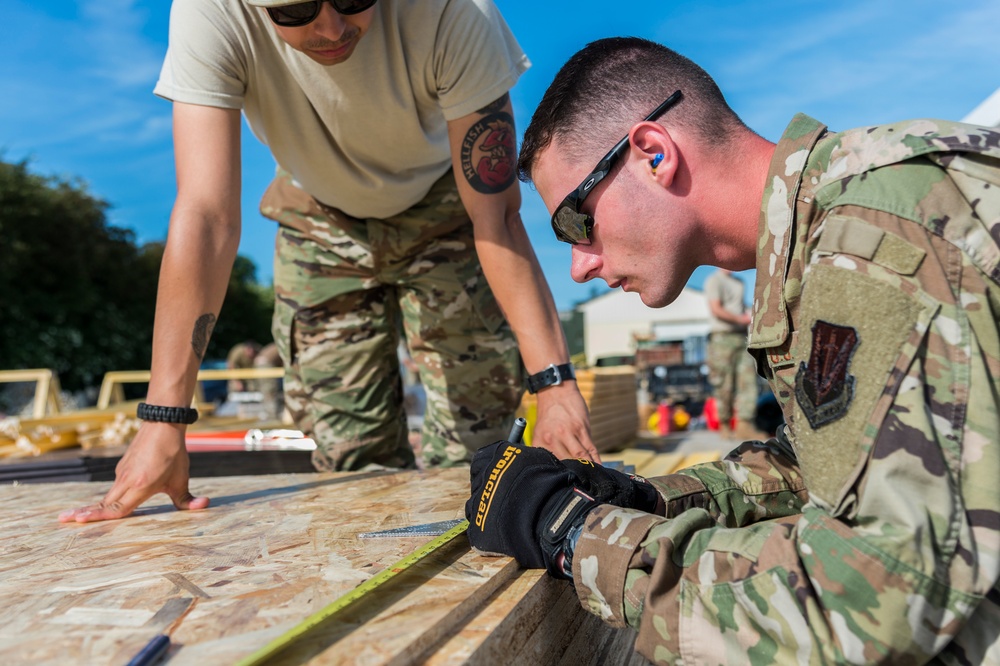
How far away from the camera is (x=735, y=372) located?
26.5ft

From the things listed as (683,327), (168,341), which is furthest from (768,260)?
(683,327)

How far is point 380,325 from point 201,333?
110cm

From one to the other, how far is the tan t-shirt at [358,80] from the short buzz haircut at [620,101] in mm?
873

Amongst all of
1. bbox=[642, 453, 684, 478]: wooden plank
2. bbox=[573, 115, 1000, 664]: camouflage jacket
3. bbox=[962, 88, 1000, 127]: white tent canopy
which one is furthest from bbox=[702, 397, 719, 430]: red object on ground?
bbox=[573, 115, 1000, 664]: camouflage jacket

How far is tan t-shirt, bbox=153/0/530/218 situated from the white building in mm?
35206

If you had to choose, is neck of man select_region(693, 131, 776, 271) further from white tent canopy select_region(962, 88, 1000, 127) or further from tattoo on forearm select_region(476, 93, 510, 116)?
white tent canopy select_region(962, 88, 1000, 127)

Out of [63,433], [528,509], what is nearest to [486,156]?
[528,509]

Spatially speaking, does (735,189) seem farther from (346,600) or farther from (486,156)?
(486,156)

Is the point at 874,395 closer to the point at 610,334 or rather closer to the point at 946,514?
the point at 946,514

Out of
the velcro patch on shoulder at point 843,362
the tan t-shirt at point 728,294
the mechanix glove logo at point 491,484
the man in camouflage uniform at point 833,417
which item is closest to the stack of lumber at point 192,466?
the mechanix glove logo at point 491,484

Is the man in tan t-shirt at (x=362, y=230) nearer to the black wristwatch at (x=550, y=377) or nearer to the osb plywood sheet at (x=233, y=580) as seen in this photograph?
the black wristwatch at (x=550, y=377)

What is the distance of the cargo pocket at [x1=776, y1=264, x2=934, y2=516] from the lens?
1062 mm

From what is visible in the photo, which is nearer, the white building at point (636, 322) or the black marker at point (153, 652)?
the black marker at point (153, 652)

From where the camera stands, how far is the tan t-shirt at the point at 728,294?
7895 millimetres
